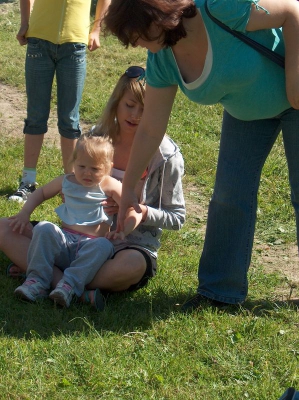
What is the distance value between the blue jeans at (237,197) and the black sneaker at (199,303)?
0.02 meters

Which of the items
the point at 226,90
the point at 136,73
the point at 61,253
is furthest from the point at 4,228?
the point at 226,90

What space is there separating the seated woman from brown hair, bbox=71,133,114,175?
0.14 m

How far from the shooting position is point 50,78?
5074mm

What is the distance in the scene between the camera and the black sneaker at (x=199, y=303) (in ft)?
11.6

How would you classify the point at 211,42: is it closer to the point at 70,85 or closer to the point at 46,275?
the point at 46,275

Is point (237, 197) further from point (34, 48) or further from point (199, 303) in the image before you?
point (34, 48)

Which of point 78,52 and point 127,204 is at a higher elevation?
point 78,52

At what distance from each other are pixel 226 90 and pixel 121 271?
1.09m

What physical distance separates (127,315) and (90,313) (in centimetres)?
18

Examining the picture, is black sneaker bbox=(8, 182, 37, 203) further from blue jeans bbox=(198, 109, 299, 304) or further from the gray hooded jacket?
blue jeans bbox=(198, 109, 299, 304)

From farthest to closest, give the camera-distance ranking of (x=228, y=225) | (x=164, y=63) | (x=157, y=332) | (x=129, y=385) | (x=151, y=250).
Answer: (x=151, y=250) < (x=228, y=225) < (x=157, y=332) < (x=164, y=63) < (x=129, y=385)

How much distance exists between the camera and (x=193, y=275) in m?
4.02

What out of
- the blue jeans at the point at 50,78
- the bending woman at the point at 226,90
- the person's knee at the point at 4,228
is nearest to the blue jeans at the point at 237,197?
the bending woman at the point at 226,90

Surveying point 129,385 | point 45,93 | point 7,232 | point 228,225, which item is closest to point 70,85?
point 45,93
